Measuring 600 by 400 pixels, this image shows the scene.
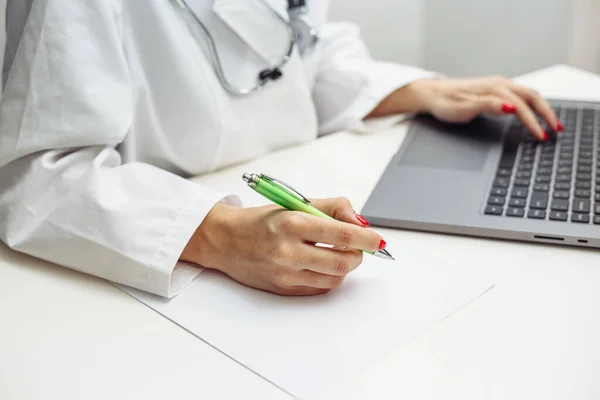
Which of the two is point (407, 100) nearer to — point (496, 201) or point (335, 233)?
point (496, 201)

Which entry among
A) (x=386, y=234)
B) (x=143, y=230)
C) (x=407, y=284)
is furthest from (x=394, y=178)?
(x=143, y=230)

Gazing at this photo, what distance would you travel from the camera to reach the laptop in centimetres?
71

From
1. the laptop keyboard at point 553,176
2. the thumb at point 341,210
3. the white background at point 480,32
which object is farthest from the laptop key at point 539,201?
the white background at point 480,32

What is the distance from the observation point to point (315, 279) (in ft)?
2.03

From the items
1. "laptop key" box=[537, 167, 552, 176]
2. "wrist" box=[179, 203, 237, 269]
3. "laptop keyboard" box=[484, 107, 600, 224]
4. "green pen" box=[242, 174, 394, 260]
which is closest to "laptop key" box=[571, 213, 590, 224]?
"laptop keyboard" box=[484, 107, 600, 224]

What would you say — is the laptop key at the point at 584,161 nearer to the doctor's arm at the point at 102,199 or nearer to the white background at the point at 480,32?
the doctor's arm at the point at 102,199

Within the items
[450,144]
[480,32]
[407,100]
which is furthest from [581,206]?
[480,32]

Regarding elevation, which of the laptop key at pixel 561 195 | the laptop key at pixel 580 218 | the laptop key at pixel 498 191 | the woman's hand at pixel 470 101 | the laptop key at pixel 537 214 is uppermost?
the laptop key at pixel 580 218

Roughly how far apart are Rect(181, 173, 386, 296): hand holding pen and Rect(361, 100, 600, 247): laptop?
142 mm

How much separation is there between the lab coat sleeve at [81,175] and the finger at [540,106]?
0.51 metres

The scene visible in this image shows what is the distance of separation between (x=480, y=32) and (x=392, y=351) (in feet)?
5.04

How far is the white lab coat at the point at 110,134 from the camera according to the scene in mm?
669

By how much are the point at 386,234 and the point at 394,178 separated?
0.42 ft

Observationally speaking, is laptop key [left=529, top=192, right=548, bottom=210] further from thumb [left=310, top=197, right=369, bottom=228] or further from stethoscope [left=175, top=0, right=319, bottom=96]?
stethoscope [left=175, top=0, right=319, bottom=96]
